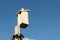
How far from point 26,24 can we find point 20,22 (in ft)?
1.07

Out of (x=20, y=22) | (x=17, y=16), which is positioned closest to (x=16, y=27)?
(x=20, y=22)

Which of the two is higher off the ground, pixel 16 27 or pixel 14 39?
pixel 16 27

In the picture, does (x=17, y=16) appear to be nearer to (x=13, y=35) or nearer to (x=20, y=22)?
(x=20, y=22)

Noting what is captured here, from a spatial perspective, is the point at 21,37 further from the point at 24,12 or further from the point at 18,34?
the point at 24,12

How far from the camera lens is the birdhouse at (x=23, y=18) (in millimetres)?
8516

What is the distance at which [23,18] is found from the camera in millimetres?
8719

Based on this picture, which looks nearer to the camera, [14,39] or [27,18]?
[14,39]

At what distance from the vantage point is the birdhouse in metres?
8.52

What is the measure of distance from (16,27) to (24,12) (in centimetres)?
96

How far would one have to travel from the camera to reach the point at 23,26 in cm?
862

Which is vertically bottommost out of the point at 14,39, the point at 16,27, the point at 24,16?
the point at 14,39

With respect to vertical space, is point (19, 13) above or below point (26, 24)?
above

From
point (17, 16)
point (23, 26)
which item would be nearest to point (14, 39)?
point (23, 26)

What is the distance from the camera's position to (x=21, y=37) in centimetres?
834
